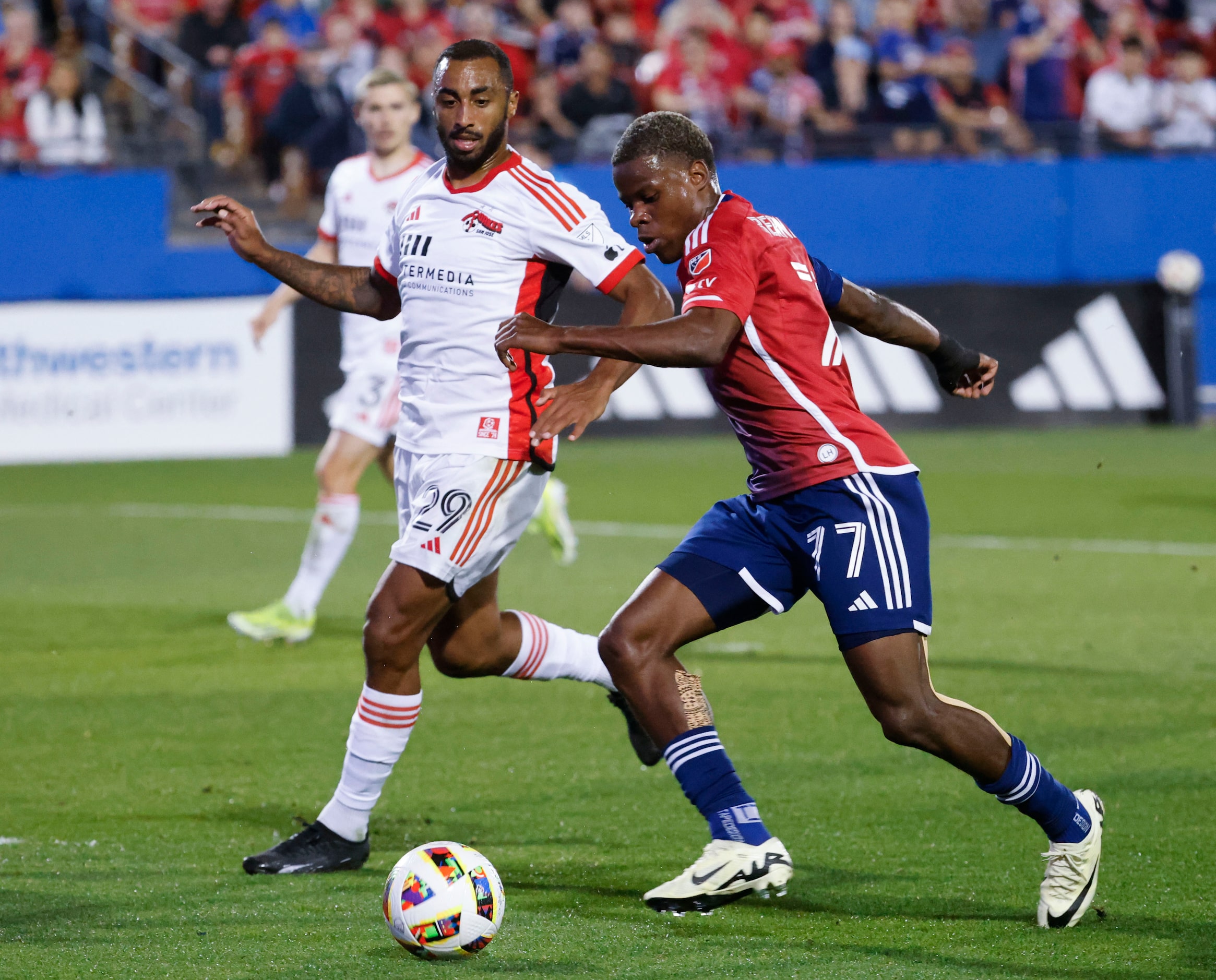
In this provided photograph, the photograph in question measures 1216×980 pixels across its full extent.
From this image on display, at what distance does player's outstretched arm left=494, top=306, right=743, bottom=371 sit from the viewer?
4.26m

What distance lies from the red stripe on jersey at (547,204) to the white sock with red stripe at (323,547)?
3734mm

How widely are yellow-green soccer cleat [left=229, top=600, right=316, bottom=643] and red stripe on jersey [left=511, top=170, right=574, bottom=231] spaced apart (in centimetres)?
405

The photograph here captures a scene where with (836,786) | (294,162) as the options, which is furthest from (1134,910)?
(294,162)

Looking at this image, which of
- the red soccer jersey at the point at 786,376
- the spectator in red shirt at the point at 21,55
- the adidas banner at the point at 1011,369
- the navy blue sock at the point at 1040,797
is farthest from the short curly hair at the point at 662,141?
the spectator in red shirt at the point at 21,55

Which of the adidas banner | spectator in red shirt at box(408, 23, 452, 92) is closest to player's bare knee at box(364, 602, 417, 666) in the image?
the adidas banner

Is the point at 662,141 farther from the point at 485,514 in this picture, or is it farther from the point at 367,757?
the point at 367,757

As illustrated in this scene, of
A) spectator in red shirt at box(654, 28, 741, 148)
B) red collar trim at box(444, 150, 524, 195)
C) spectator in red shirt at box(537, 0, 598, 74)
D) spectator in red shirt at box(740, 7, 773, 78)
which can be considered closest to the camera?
red collar trim at box(444, 150, 524, 195)

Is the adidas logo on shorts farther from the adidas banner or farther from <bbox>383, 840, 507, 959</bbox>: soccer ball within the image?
the adidas banner

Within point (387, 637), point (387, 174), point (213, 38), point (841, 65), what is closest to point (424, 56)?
point (213, 38)

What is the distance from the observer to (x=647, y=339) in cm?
429

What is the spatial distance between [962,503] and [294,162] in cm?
795

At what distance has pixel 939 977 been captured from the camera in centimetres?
408

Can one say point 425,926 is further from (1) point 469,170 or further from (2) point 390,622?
(1) point 469,170

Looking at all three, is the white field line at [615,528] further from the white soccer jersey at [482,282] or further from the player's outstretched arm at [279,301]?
the white soccer jersey at [482,282]
